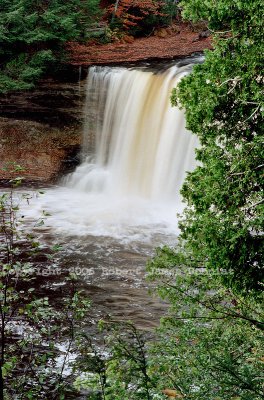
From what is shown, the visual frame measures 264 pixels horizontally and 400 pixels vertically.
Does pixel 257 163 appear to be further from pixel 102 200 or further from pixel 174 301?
pixel 102 200

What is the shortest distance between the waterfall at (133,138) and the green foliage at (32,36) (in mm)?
1578

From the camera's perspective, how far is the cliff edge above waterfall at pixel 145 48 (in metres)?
18.6

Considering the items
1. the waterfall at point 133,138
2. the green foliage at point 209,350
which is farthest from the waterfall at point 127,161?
the green foliage at point 209,350

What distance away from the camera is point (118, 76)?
1672cm

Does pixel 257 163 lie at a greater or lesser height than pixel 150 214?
greater

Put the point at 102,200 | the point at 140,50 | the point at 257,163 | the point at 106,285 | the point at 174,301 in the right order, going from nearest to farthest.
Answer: the point at 257,163 < the point at 174,301 < the point at 106,285 < the point at 102,200 < the point at 140,50

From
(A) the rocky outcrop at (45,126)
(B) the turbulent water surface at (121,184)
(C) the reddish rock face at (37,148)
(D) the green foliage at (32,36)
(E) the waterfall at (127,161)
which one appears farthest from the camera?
(A) the rocky outcrop at (45,126)

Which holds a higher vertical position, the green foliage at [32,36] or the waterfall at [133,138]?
the green foliage at [32,36]

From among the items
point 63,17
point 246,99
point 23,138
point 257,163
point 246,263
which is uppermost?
point 63,17

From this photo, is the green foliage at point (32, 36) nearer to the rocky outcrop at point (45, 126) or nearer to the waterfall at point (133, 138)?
the rocky outcrop at point (45, 126)

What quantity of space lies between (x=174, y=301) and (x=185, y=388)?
1932 mm

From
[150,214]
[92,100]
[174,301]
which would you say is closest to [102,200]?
[150,214]

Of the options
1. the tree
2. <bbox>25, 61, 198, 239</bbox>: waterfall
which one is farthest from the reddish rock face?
the tree

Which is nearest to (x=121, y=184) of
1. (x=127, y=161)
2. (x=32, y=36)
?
(x=127, y=161)
